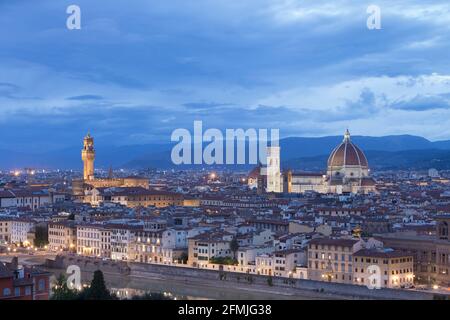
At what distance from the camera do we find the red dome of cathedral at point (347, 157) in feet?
212

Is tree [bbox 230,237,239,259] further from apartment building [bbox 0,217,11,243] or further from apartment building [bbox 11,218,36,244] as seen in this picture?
apartment building [bbox 0,217,11,243]

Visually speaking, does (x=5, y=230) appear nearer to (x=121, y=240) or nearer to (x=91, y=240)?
(x=91, y=240)

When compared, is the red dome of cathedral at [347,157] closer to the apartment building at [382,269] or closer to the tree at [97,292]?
the apartment building at [382,269]

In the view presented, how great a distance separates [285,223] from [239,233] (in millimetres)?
4231

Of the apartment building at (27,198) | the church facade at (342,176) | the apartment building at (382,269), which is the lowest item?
the apartment building at (382,269)

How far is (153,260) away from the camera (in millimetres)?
27328

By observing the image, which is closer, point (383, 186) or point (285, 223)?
point (285, 223)

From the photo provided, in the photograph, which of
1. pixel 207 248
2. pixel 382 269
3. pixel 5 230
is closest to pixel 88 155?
pixel 5 230

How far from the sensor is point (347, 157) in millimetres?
65062

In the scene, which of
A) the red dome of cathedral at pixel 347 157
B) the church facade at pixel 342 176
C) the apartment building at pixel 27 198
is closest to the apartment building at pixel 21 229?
the apartment building at pixel 27 198

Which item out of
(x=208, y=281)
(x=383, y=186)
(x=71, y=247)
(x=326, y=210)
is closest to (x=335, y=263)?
(x=208, y=281)

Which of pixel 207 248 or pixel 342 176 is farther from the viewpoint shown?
pixel 342 176

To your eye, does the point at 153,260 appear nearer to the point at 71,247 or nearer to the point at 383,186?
the point at 71,247

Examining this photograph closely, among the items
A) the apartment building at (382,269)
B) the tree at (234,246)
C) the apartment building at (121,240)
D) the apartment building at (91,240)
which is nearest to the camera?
the apartment building at (382,269)
